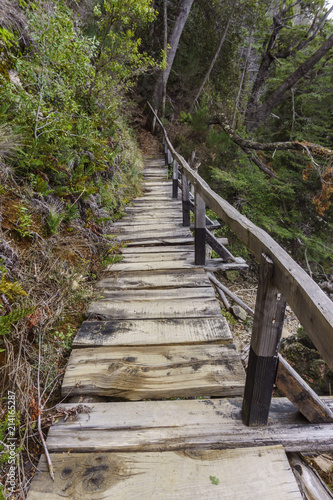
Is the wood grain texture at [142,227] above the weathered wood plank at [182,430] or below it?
below

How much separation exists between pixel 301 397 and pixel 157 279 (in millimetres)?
2191

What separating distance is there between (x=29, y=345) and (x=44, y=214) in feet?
5.72

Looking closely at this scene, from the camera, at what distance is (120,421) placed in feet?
5.84

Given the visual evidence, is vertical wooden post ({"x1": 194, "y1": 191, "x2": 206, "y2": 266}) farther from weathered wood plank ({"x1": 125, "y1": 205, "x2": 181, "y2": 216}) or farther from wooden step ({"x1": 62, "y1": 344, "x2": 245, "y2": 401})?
weathered wood plank ({"x1": 125, "y1": 205, "x2": 181, "y2": 216})

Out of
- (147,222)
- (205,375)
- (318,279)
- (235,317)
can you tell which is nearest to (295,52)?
(318,279)

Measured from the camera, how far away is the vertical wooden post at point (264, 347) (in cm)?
147

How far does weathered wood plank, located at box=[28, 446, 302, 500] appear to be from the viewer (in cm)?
143

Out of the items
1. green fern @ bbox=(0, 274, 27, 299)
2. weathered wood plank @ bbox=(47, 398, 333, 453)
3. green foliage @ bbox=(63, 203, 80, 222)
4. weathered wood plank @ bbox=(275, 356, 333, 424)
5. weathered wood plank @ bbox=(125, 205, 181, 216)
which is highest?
green foliage @ bbox=(63, 203, 80, 222)

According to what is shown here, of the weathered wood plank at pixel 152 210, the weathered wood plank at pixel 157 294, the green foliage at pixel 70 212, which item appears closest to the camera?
the weathered wood plank at pixel 157 294

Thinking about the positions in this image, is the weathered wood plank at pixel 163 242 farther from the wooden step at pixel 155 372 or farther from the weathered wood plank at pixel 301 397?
the weathered wood plank at pixel 301 397

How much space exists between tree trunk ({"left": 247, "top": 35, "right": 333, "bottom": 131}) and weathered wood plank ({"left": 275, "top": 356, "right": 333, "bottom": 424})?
464 inches

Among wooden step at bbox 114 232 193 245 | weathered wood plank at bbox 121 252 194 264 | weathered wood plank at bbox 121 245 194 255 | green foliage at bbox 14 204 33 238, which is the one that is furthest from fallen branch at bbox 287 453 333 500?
wooden step at bbox 114 232 193 245

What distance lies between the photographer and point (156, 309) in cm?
297

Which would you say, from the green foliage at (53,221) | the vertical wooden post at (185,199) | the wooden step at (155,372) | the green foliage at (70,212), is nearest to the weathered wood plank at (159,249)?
the vertical wooden post at (185,199)
